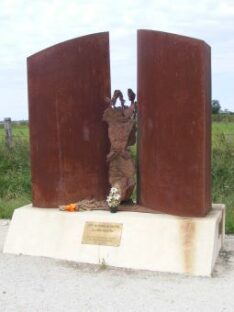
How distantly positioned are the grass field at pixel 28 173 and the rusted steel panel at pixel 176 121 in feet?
6.23

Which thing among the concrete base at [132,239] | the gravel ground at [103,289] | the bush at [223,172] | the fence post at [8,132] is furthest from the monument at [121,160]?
the fence post at [8,132]

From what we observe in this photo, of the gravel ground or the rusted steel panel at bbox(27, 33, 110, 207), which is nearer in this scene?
the gravel ground

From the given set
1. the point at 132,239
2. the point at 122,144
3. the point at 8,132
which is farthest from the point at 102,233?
the point at 8,132

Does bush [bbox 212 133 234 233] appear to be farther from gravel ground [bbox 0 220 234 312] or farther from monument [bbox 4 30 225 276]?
gravel ground [bbox 0 220 234 312]

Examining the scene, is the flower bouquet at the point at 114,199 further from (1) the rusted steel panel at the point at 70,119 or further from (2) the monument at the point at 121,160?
(1) the rusted steel panel at the point at 70,119

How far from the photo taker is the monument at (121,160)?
4.79m

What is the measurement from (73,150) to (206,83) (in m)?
1.52

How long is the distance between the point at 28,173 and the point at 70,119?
4041 mm

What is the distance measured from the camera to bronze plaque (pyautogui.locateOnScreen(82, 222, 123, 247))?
495cm

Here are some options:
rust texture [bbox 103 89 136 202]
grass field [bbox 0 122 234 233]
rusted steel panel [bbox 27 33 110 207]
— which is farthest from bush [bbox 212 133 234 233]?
rusted steel panel [bbox 27 33 110 207]

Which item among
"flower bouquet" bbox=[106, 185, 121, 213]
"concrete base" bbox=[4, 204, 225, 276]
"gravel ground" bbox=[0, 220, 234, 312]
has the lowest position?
"gravel ground" bbox=[0, 220, 234, 312]

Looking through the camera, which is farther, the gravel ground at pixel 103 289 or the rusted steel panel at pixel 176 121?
the rusted steel panel at pixel 176 121

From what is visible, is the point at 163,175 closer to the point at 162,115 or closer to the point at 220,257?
the point at 162,115

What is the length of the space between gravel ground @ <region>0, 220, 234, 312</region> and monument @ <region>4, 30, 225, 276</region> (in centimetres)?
18
